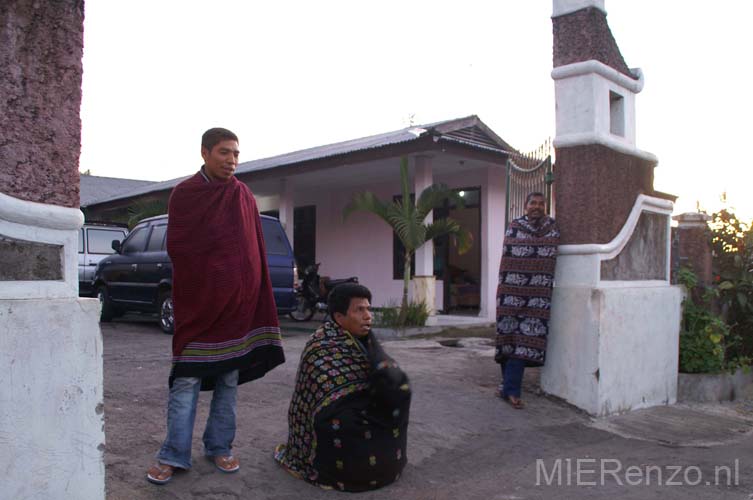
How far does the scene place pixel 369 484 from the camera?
11.9ft

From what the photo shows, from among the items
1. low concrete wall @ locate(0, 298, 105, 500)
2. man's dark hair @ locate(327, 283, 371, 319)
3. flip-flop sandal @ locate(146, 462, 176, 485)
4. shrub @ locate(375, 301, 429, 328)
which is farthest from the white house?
low concrete wall @ locate(0, 298, 105, 500)

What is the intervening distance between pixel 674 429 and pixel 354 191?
10.4m

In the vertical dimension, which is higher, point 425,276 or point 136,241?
point 136,241

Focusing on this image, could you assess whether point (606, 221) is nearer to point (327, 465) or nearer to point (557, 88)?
point (557, 88)

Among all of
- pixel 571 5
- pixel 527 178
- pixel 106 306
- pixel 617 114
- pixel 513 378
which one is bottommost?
pixel 513 378

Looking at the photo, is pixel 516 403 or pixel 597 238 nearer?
pixel 516 403

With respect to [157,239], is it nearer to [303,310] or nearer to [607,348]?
[303,310]

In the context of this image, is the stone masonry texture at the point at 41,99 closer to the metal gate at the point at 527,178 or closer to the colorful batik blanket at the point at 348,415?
the colorful batik blanket at the point at 348,415

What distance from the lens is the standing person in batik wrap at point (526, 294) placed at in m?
5.54

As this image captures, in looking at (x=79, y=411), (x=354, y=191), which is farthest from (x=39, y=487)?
(x=354, y=191)

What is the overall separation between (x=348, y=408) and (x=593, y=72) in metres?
3.77

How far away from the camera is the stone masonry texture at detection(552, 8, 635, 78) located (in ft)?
18.8

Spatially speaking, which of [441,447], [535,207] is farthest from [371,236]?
[441,447]

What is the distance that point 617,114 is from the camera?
6.22 meters
